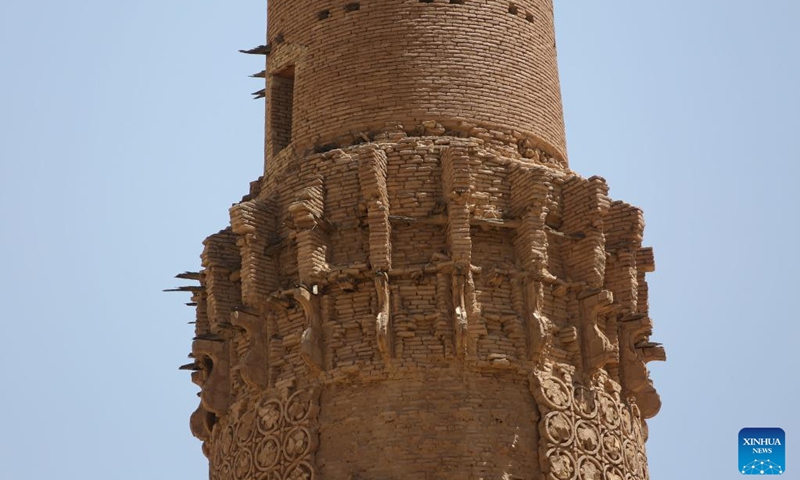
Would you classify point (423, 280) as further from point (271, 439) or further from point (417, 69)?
point (417, 69)

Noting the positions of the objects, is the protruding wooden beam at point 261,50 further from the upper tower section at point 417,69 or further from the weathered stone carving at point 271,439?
the weathered stone carving at point 271,439

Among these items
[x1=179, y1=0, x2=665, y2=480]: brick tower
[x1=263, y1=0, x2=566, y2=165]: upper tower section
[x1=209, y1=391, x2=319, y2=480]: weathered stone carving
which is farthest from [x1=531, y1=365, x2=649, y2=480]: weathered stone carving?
[x1=263, y1=0, x2=566, y2=165]: upper tower section

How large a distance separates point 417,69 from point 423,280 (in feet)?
9.34

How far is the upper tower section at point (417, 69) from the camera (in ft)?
77.6

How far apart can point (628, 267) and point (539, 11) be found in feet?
12.0

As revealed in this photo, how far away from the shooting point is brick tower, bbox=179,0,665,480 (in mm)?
21859

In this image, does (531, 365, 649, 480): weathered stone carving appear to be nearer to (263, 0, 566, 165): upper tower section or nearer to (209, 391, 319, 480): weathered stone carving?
(209, 391, 319, 480): weathered stone carving

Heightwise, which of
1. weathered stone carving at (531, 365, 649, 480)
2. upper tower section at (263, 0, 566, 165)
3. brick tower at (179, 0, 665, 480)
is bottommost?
weathered stone carving at (531, 365, 649, 480)

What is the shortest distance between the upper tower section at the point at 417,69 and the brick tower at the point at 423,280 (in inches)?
1.0

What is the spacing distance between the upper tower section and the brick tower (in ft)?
0.08

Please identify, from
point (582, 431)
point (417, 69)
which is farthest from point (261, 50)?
point (582, 431)

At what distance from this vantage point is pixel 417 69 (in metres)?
23.7

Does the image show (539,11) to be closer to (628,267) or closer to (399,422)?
(628,267)

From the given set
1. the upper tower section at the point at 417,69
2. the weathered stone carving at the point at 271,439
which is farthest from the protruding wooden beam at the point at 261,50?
the weathered stone carving at the point at 271,439
